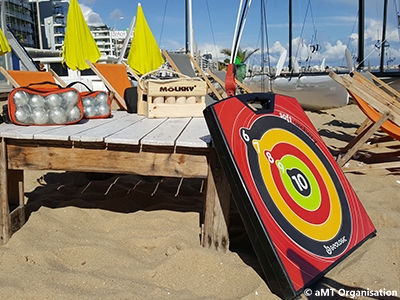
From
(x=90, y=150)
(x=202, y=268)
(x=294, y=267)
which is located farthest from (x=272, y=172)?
(x=90, y=150)

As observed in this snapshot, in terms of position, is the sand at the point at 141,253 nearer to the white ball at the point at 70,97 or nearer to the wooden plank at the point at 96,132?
the wooden plank at the point at 96,132

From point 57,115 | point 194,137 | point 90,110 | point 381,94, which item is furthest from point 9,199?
point 381,94

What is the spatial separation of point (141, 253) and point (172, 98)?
154 cm

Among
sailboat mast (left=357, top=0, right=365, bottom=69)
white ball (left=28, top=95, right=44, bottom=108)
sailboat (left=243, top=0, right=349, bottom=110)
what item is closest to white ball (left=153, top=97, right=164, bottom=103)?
white ball (left=28, top=95, right=44, bottom=108)

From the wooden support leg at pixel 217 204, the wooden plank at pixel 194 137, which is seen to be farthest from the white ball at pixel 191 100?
the wooden support leg at pixel 217 204

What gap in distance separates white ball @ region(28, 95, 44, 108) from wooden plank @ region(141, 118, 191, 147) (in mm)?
798

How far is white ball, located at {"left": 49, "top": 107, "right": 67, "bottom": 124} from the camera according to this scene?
256 cm

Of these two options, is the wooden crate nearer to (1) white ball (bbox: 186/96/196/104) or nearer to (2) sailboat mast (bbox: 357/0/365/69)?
(1) white ball (bbox: 186/96/196/104)

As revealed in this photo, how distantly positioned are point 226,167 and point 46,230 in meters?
1.33

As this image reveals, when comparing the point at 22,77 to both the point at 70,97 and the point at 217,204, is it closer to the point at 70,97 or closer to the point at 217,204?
the point at 70,97

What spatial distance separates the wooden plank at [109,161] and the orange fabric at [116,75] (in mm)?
2923

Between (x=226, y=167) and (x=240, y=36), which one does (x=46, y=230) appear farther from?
(x=240, y=36)

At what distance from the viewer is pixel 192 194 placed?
327 cm

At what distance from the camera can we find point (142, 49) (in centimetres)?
780
